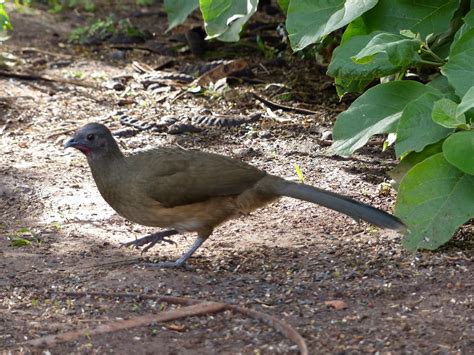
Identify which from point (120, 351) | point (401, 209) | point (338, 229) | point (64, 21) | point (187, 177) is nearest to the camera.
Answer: point (120, 351)

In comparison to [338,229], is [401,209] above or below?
above

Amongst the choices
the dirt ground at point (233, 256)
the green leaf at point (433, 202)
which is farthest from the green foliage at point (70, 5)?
the green leaf at point (433, 202)

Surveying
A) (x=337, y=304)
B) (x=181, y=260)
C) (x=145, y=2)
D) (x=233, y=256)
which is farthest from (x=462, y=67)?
(x=145, y=2)

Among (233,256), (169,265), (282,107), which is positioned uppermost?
(169,265)

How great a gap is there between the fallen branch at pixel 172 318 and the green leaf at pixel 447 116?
1324mm

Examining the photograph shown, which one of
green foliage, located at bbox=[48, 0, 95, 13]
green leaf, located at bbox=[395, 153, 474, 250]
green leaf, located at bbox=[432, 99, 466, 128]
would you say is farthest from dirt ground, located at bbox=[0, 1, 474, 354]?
green foliage, located at bbox=[48, 0, 95, 13]

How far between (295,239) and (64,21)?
685 centimetres

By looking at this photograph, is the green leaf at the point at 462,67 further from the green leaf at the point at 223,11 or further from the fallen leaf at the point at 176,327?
the fallen leaf at the point at 176,327

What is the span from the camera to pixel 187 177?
17.3 ft

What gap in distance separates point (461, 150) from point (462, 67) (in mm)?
535

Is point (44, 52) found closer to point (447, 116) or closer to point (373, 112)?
Answer: point (373, 112)

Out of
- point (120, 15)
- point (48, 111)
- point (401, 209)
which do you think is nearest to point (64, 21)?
point (120, 15)

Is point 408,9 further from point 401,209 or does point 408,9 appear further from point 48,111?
point 48,111

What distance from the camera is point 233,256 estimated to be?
17.5 feet
